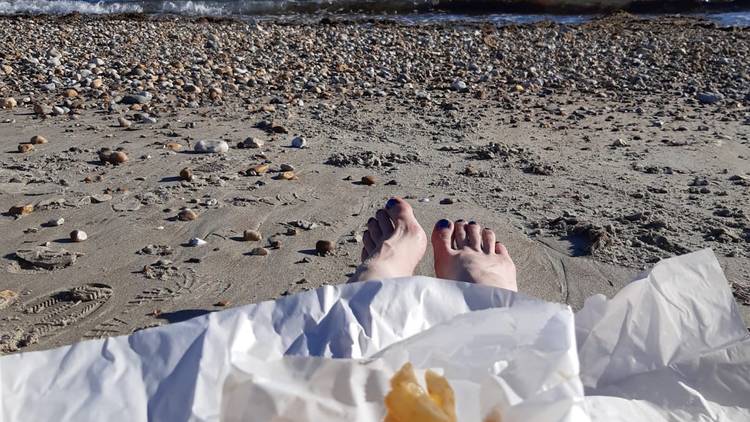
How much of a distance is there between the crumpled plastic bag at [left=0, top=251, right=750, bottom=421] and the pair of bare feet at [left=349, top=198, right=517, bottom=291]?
1.94 feet

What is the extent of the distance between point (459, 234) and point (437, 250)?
122mm

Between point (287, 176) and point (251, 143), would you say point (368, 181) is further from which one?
point (251, 143)

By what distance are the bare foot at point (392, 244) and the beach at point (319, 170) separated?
9 cm

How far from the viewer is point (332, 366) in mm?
1167

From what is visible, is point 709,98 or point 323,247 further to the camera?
point 709,98

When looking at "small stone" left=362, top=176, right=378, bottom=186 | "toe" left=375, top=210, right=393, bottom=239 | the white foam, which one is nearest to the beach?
"small stone" left=362, top=176, right=378, bottom=186

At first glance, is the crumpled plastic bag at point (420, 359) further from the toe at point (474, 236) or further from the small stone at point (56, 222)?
the small stone at point (56, 222)

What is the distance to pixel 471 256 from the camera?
2338mm

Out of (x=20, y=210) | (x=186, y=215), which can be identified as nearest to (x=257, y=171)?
(x=186, y=215)

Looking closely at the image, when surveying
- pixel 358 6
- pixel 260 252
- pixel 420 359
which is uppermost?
pixel 420 359

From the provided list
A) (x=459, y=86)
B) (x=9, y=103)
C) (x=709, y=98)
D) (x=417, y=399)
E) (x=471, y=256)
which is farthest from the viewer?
(x=459, y=86)

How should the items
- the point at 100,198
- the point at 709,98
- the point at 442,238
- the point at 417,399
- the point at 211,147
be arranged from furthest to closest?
the point at 709,98 < the point at 211,147 < the point at 100,198 < the point at 442,238 < the point at 417,399

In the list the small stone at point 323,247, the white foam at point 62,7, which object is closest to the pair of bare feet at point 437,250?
the small stone at point 323,247

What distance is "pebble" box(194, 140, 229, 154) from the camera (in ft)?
11.3
